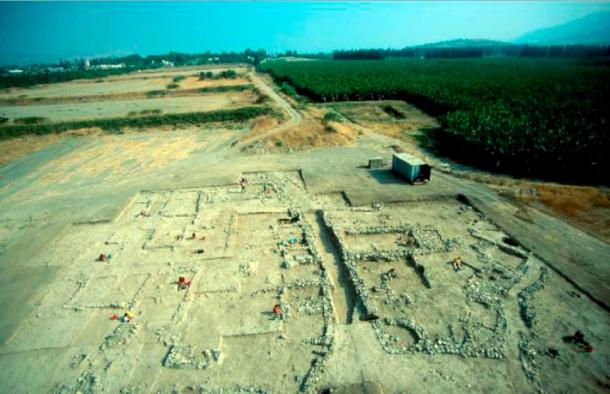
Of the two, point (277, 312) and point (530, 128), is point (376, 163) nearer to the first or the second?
point (530, 128)

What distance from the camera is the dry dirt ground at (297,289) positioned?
40.7 ft

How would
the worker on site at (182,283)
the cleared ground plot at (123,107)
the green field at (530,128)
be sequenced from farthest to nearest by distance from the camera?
the cleared ground plot at (123,107) < the green field at (530,128) < the worker on site at (182,283)

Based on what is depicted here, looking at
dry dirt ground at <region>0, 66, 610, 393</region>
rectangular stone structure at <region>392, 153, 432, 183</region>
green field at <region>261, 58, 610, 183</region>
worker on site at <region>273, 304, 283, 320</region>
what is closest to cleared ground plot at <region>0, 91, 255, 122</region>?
dry dirt ground at <region>0, 66, 610, 393</region>

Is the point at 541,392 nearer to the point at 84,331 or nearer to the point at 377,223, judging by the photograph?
the point at 377,223

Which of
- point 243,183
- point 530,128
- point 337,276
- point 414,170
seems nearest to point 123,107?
point 243,183

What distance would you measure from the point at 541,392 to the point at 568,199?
1903cm

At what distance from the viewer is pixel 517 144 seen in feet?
106

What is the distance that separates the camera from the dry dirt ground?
40.7 feet

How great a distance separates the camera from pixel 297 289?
16859mm

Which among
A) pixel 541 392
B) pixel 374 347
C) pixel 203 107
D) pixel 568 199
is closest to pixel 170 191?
pixel 374 347

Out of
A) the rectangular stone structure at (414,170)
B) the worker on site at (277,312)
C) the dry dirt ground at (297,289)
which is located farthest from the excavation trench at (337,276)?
the rectangular stone structure at (414,170)

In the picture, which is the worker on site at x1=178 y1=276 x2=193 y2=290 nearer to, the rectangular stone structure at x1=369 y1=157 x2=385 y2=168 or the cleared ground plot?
the rectangular stone structure at x1=369 y1=157 x2=385 y2=168

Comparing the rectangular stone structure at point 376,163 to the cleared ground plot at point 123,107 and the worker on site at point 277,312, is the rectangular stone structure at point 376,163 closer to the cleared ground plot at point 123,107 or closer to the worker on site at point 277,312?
the worker on site at point 277,312

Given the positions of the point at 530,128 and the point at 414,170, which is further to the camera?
the point at 530,128
